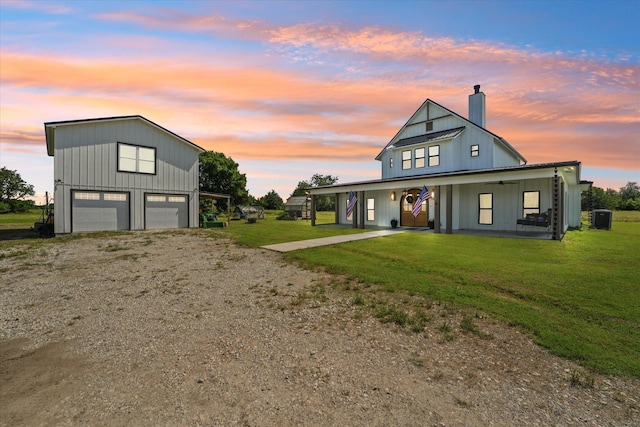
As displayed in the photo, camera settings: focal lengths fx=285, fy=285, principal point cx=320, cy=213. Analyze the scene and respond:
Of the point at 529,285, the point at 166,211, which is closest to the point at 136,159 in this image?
the point at 166,211

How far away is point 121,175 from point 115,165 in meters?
0.72

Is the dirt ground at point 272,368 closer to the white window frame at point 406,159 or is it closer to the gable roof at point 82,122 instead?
the gable roof at point 82,122

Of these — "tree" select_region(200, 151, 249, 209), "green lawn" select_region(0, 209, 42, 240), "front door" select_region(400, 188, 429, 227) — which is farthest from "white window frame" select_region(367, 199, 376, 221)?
"tree" select_region(200, 151, 249, 209)

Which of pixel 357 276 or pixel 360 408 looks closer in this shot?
pixel 360 408

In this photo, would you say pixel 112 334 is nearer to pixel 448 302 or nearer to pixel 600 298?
pixel 448 302

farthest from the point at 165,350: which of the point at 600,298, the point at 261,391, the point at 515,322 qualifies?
the point at 600,298

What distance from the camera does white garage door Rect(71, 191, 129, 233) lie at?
17391 millimetres

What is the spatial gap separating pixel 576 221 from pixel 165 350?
2769cm

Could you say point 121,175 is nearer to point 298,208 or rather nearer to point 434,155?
point 434,155

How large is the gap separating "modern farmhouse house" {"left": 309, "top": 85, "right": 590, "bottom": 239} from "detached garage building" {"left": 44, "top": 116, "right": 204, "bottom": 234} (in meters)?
10.6

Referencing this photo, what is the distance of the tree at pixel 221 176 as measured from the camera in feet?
143

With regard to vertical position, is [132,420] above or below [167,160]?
below

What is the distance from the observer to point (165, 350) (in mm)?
3943

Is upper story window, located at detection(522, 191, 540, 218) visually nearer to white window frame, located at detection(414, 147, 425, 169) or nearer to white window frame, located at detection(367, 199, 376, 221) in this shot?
white window frame, located at detection(414, 147, 425, 169)
